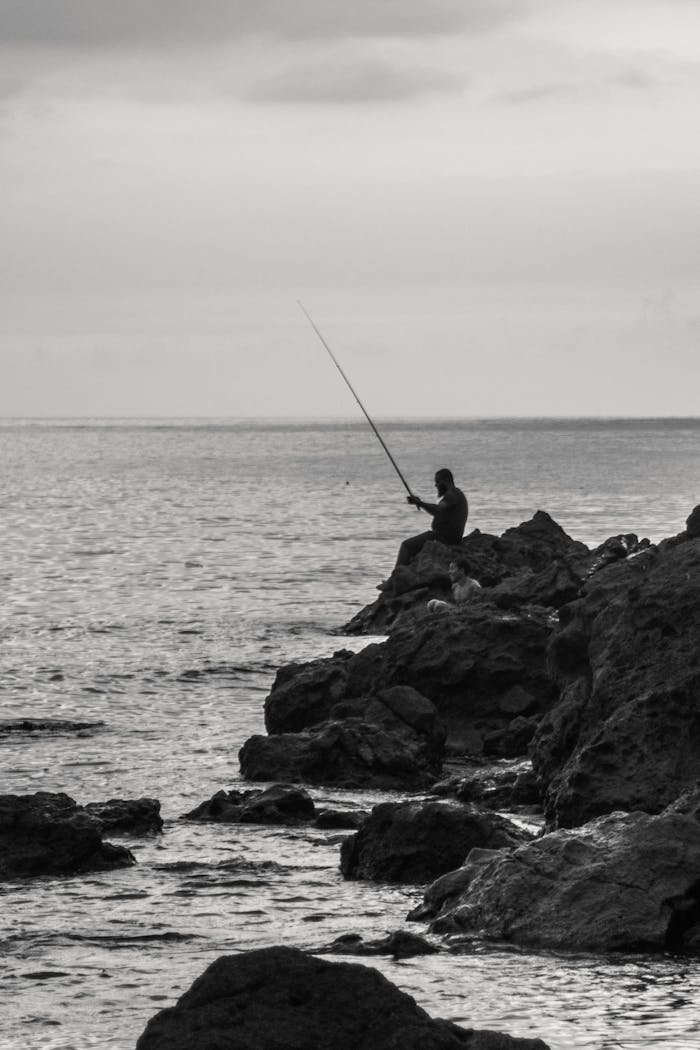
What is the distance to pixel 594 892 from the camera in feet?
26.6

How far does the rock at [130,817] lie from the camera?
11008mm

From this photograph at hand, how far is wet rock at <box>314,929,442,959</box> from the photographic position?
316 inches

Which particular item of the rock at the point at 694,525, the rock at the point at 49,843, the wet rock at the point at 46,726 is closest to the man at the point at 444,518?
the wet rock at the point at 46,726

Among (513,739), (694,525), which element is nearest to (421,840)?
(513,739)

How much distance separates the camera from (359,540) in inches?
1586

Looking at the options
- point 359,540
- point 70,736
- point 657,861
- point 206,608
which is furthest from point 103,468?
point 657,861

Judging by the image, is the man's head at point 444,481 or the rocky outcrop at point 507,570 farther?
the man's head at point 444,481

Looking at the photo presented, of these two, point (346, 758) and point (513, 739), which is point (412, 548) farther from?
point (346, 758)

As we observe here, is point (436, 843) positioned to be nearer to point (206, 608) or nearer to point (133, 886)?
point (133, 886)

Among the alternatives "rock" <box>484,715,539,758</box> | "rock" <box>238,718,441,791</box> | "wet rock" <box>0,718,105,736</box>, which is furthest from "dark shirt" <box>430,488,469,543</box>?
"rock" <box>238,718,441,791</box>

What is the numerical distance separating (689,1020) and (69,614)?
1921cm

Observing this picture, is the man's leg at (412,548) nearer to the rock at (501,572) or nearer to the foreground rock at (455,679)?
the rock at (501,572)

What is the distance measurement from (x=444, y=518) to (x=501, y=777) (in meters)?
11.6

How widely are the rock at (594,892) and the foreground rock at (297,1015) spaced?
7.53 ft
